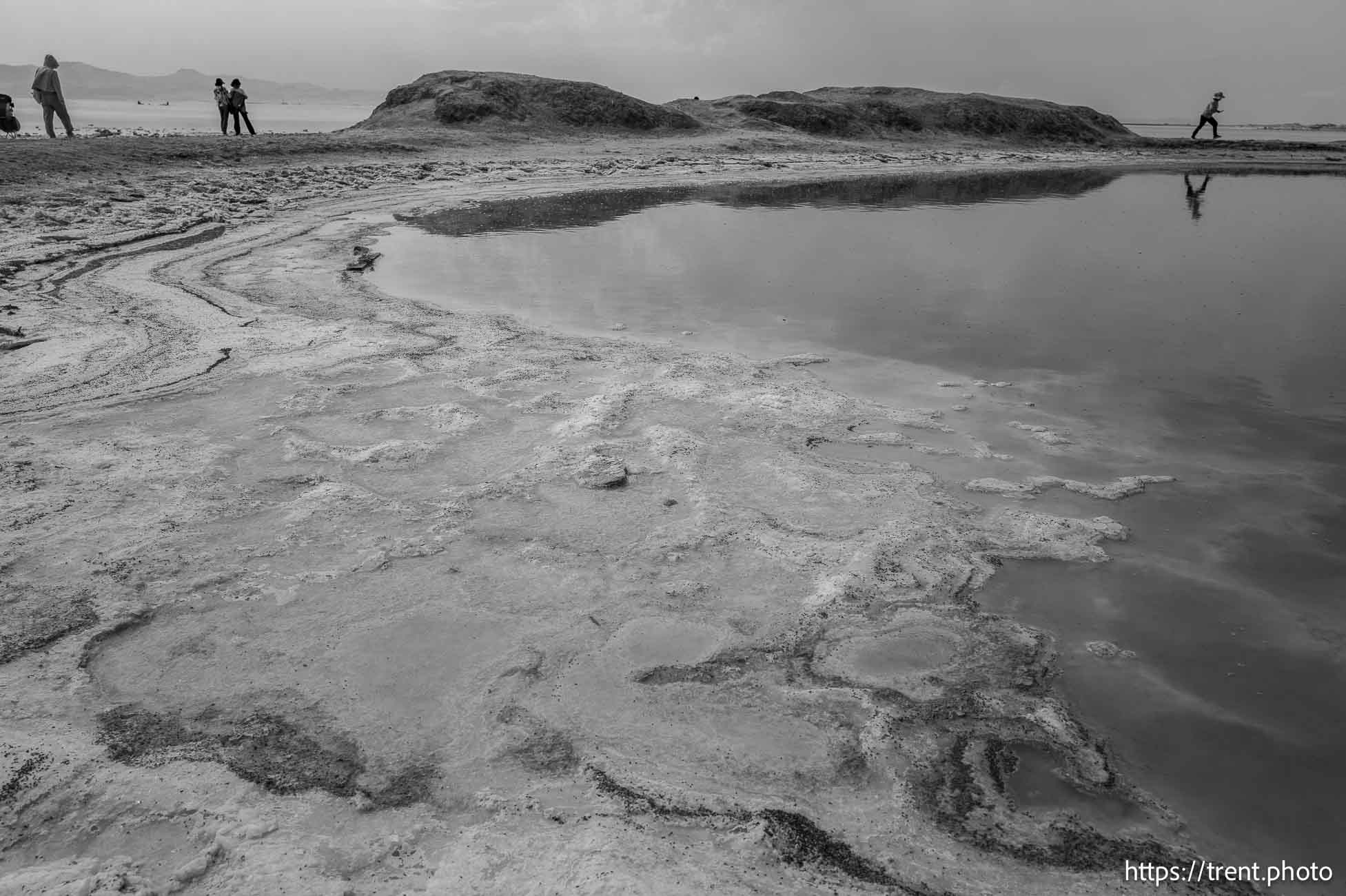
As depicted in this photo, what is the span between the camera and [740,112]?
34031mm

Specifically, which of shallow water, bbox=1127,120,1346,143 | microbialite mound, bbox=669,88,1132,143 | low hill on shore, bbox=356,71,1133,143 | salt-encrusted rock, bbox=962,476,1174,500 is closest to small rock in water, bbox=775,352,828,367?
salt-encrusted rock, bbox=962,476,1174,500

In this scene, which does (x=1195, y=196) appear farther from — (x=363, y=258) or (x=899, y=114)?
(x=899, y=114)

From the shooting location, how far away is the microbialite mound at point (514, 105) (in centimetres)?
2611

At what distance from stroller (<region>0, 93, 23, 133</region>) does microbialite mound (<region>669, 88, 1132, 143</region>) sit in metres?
23.1

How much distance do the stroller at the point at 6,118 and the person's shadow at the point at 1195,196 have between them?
70.6 ft

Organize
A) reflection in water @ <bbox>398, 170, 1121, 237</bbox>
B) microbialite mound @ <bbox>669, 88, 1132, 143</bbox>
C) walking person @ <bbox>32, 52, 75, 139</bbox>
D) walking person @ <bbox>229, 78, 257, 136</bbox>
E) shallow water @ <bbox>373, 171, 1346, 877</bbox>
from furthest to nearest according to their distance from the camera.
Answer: microbialite mound @ <bbox>669, 88, 1132, 143</bbox>
walking person @ <bbox>229, 78, 257, 136</bbox>
walking person @ <bbox>32, 52, 75, 139</bbox>
reflection in water @ <bbox>398, 170, 1121, 237</bbox>
shallow water @ <bbox>373, 171, 1346, 877</bbox>

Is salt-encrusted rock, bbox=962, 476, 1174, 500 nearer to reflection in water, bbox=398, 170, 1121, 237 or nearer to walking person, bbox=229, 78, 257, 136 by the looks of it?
reflection in water, bbox=398, 170, 1121, 237

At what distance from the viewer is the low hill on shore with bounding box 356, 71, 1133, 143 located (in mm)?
→ 26797

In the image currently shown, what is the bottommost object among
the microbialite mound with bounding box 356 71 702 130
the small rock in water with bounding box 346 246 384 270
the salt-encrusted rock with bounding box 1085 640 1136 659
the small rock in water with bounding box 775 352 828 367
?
the salt-encrusted rock with bounding box 1085 640 1136 659

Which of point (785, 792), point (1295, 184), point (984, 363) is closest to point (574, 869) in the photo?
point (785, 792)

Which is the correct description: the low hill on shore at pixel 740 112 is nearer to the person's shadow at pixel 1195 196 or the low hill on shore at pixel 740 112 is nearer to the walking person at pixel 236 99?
the walking person at pixel 236 99

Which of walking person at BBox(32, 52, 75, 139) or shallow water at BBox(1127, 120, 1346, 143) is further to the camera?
shallow water at BBox(1127, 120, 1346, 143)

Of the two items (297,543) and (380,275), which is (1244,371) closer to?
(297,543)

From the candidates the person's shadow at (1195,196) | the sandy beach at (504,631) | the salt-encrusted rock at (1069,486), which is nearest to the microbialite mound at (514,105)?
the person's shadow at (1195,196)
